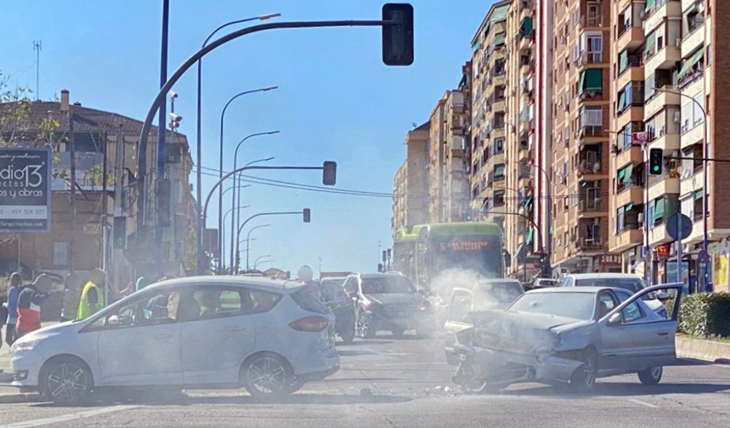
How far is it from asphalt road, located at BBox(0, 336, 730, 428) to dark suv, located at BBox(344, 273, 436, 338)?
1394 centimetres

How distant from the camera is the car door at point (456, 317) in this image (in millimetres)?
21234

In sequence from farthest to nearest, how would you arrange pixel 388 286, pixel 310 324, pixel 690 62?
pixel 690 62 < pixel 388 286 < pixel 310 324

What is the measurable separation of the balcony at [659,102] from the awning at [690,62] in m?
1.06

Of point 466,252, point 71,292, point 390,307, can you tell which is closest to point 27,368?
point 71,292

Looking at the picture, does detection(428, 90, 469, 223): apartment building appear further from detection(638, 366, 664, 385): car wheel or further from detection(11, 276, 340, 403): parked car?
detection(11, 276, 340, 403): parked car

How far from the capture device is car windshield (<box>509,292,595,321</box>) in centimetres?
1859

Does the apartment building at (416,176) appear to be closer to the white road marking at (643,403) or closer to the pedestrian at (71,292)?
the pedestrian at (71,292)

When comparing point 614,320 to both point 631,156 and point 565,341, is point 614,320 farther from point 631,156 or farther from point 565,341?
point 631,156

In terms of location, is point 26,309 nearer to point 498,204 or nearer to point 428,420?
point 428,420

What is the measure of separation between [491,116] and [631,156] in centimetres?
4329

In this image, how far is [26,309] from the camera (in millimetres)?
21719

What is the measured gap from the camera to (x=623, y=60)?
75500 mm

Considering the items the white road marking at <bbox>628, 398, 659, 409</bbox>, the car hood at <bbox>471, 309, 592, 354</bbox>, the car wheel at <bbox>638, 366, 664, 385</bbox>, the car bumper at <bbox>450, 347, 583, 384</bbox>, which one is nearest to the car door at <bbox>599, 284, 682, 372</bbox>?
the car wheel at <bbox>638, 366, 664, 385</bbox>

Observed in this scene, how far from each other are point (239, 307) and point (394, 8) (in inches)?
230
